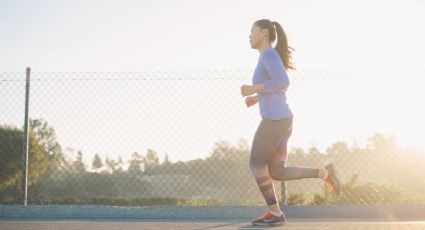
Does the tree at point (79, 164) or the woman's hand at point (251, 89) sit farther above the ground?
the woman's hand at point (251, 89)

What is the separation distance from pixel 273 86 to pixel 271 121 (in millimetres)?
274

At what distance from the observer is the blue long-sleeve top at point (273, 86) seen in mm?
3643

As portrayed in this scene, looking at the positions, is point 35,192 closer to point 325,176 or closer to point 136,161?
point 136,161

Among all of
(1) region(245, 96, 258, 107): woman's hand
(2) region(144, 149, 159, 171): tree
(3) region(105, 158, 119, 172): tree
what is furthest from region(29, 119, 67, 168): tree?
(1) region(245, 96, 258, 107): woman's hand

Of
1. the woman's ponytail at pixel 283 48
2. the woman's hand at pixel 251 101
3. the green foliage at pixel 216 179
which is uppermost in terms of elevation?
the woman's ponytail at pixel 283 48

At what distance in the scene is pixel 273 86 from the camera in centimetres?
362

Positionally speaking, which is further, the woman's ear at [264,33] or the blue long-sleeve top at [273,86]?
the woman's ear at [264,33]

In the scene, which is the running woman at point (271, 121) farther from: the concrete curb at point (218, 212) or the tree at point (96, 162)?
the tree at point (96, 162)

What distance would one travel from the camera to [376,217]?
5.25 metres

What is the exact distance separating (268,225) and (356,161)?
9.47ft

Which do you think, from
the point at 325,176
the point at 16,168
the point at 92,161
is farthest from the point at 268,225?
the point at 16,168

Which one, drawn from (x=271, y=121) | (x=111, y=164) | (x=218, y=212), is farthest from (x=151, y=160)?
(x=271, y=121)

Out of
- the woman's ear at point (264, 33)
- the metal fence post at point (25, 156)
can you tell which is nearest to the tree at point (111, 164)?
the metal fence post at point (25, 156)

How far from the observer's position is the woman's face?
3910mm
